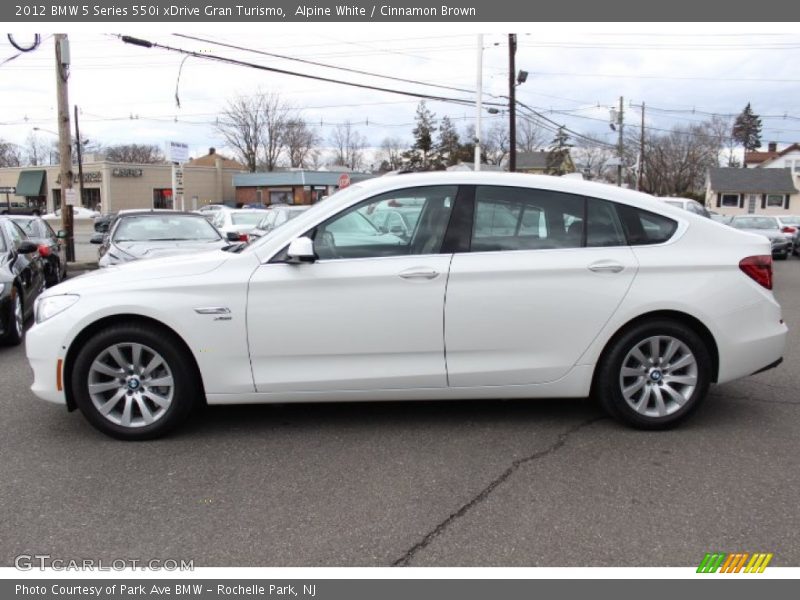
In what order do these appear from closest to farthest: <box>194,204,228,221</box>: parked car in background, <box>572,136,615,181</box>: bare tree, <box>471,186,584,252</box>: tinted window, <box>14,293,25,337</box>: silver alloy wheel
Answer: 1. <box>471,186,584,252</box>: tinted window
2. <box>14,293,25,337</box>: silver alloy wheel
3. <box>194,204,228,221</box>: parked car in background
4. <box>572,136,615,181</box>: bare tree

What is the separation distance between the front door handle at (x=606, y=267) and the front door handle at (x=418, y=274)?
3.46ft

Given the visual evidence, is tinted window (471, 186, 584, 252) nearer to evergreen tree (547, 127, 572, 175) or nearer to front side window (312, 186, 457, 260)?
front side window (312, 186, 457, 260)

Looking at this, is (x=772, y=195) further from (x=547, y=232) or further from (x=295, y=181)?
(x=547, y=232)

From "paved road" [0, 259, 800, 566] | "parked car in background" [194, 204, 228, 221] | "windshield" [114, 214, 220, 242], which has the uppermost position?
"parked car in background" [194, 204, 228, 221]

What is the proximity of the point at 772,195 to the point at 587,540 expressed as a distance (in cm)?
7093

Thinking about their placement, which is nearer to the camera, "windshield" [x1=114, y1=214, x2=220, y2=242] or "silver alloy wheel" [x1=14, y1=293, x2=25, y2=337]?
"silver alloy wheel" [x1=14, y1=293, x2=25, y2=337]

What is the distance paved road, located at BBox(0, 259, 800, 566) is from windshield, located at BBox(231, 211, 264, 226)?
14082 mm

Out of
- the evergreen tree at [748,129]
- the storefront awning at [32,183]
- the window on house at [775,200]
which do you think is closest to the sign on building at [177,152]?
the storefront awning at [32,183]

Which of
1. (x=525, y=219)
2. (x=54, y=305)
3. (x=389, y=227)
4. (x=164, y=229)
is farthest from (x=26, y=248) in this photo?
(x=525, y=219)

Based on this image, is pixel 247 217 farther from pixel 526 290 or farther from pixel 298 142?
pixel 298 142

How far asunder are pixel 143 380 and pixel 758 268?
421 centimetres

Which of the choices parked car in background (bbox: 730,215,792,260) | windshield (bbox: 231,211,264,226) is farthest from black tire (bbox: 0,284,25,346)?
parked car in background (bbox: 730,215,792,260)

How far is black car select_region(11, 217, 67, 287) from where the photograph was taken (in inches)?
414

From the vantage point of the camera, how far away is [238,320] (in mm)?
4230
